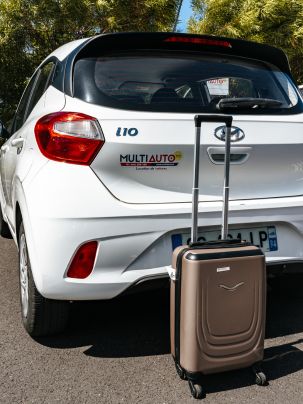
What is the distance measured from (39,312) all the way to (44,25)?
1023 centimetres

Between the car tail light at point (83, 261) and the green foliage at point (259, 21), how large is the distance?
454 inches

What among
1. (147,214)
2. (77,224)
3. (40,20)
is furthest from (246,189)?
(40,20)

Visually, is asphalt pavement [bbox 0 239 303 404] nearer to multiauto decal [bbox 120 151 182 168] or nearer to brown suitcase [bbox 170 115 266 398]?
brown suitcase [bbox 170 115 266 398]

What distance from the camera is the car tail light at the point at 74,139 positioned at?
238 cm

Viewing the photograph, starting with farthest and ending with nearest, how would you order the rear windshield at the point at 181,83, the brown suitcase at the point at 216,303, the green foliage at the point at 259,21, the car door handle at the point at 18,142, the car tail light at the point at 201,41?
the green foliage at the point at 259,21 → the car door handle at the point at 18,142 → the car tail light at the point at 201,41 → the rear windshield at the point at 181,83 → the brown suitcase at the point at 216,303

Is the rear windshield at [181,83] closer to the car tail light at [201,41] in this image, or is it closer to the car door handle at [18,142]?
the car tail light at [201,41]

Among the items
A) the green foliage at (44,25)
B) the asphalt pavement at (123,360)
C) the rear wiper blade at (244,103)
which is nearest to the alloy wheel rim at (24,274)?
the asphalt pavement at (123,360)

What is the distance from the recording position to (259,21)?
13.1 meters

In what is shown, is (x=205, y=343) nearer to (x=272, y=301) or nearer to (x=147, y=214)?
(x=147, y=214)

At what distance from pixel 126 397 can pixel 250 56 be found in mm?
2003

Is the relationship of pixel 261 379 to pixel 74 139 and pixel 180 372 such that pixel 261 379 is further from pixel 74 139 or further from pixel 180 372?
pixel 74 139

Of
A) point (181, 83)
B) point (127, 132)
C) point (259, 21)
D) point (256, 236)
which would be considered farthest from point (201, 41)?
point (259, 21)

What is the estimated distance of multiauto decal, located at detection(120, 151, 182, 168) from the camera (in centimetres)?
242

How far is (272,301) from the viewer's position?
3490mm
